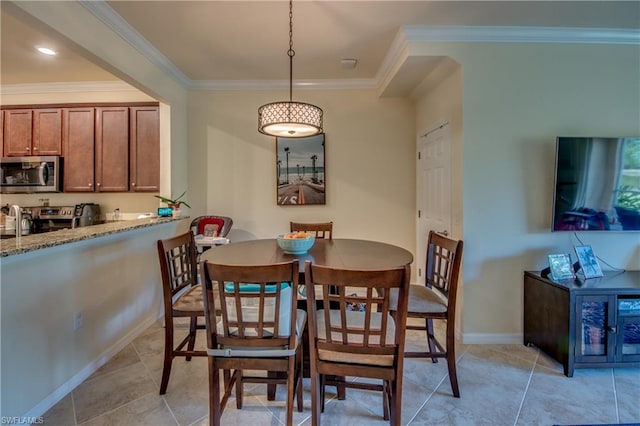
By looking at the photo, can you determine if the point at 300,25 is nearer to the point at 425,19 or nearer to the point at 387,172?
the point at 425,19

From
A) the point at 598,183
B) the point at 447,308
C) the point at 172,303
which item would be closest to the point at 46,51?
the point at 172,303

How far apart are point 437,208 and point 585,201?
3.95 feet

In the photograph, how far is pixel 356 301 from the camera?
55.7 inches

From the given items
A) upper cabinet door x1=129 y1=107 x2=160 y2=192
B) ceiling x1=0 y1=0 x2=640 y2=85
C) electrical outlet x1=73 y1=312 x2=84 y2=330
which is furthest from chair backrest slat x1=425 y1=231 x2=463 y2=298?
upper cabinet door x1=129 y1=107 x2=160 y2=192

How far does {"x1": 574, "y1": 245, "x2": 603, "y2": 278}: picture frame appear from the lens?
2430 millimetres

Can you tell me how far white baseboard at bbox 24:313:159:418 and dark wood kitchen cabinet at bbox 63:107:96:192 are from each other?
6.55 ft

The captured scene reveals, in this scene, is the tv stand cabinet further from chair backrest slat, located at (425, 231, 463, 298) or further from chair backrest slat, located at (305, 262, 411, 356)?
chair backrest slat, located at (305, 262, 411, 356)

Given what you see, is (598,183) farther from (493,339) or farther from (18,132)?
(18,132)

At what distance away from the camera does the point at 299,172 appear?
3947 millimetres

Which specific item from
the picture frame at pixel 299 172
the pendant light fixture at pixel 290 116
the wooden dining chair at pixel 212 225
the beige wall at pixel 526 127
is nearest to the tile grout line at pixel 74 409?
the wooden dining chair at pixel 212 225

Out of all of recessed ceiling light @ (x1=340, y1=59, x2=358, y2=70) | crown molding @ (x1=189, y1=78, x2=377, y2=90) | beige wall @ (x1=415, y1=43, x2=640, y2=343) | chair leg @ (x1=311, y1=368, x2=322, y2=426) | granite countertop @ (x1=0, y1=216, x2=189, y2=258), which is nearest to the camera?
chair leg @ (x1=311, y1=368, x2=322, y2=426)

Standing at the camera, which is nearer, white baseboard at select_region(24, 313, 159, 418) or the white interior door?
white baseboard at select_region(24, 313, 159, 418)

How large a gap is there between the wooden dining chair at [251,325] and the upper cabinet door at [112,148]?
9.93 feet

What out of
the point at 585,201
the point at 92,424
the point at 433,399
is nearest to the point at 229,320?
the point at 92,424
